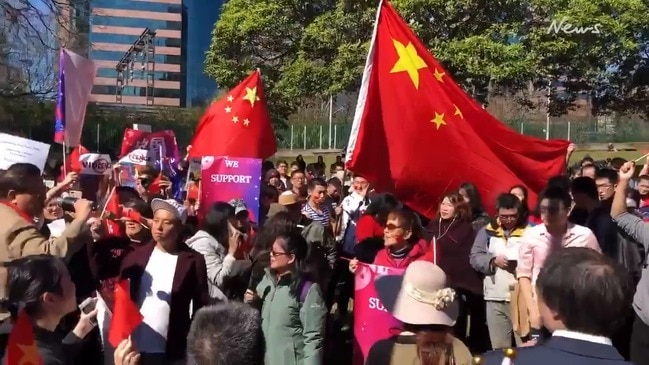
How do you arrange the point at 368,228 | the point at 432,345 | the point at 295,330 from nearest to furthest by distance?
the point at 432,345
the point at 295,330
the point at 368,228

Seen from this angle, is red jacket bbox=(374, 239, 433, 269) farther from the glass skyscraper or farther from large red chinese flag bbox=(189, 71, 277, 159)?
the glass skyscraper

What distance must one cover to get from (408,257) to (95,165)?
11.1ft

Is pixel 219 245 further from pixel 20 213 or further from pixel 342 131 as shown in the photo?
pixel 342 131

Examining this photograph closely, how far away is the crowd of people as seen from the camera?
2475 mm

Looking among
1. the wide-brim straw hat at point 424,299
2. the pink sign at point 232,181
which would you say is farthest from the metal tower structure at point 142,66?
the wide-brim straw hat at point 424,299

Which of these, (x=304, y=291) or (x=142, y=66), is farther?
(x=142, y=66)

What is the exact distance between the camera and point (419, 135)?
251 inches

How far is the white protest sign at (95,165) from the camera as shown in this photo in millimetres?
7156

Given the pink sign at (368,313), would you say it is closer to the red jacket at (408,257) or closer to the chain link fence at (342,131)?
the red jacket at (408,257)

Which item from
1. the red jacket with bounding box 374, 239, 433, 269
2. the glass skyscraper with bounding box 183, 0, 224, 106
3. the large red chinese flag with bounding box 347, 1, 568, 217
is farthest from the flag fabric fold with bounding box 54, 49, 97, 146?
the glass skyscraper with bounding box 183, 0, 224, 106

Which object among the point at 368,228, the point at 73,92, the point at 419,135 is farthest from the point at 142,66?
the point at 419,135

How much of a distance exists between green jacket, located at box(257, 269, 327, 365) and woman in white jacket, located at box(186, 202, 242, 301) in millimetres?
698

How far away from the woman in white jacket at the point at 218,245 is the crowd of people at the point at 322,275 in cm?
1

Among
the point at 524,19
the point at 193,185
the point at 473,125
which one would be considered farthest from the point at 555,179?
the point at 524,19
